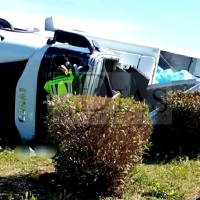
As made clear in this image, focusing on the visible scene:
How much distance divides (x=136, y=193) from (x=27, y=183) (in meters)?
1.32

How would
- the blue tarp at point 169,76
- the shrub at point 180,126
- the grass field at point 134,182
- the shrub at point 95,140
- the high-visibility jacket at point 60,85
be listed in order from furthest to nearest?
1. the blue tarp at point 169,76
2. the shrub at point 180,126
3. the high-visibility jacket at point 60,85
4. the grass field at point 134,182
5. the shrub at point 95,140

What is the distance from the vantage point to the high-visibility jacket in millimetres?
7641

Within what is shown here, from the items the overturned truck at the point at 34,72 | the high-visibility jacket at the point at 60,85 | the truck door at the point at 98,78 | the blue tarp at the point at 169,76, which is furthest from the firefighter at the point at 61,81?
the blue tarp at the point at 169,76

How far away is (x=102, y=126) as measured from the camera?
5.28 meters

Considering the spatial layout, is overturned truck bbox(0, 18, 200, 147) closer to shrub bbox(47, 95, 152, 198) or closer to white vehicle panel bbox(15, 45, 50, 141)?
white vehicle panel bbox(15, 45, 50, 141)

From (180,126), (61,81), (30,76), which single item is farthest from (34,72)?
(180,126)

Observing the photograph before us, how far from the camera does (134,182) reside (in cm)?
614

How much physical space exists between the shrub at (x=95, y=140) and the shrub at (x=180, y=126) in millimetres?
3067

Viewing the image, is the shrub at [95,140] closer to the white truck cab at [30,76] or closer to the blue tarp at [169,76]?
the white truck cab at [30,76]

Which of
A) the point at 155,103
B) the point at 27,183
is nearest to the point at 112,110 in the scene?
the point at 27,183

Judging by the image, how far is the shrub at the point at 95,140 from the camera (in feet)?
17.3

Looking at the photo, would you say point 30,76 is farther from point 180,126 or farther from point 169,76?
point 169,76

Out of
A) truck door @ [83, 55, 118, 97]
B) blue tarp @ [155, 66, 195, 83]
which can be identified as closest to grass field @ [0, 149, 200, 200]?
truck door @ [83, 55, 118, 97]

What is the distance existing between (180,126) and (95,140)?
3769mm
